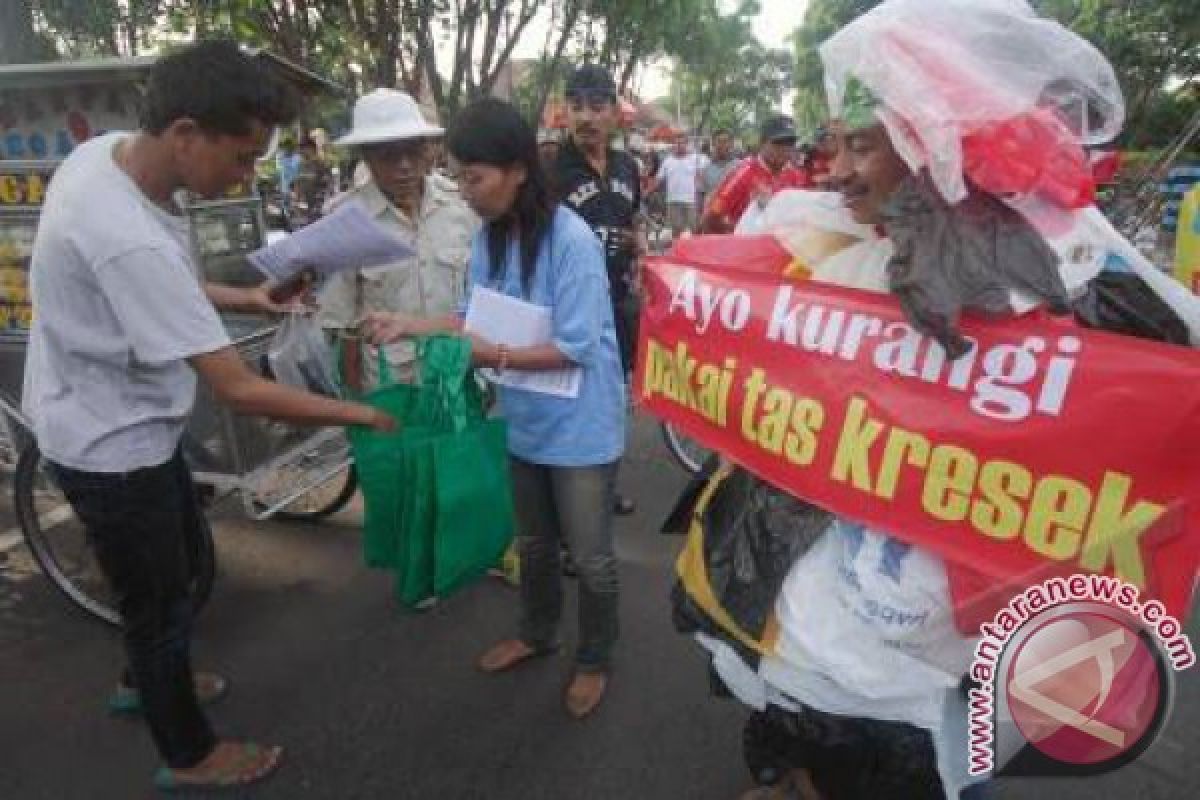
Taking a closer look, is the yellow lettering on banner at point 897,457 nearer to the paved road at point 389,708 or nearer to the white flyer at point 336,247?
the paved road at point 389,708

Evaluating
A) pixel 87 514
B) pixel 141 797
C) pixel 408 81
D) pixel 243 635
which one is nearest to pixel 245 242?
pixel 243 635

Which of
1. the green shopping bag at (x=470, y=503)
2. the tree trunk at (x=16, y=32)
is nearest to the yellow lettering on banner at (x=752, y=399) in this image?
the green shopping bag at (x=470, y=503)

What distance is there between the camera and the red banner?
1.26 m

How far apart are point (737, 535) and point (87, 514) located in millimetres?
1462

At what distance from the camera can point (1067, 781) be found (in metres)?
2.38

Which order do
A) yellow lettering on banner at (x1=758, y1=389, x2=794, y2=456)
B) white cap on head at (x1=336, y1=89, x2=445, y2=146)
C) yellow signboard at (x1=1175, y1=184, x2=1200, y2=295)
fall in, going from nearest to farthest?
1. yellow lettering on banner at (x1=758, y1=389, x2=794, y2=456)
2. white cap on head at (x1=336, y1=89, x2=445, y2=146)
3. yellow signboard at (x1=1175, y1=184, x2=1200, y2=295)

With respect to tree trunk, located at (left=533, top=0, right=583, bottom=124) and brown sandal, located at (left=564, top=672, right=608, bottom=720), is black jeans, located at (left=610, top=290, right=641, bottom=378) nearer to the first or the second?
brown sandal, located at (left=564, top=672, right=608, bottom=720)

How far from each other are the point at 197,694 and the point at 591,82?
8.76 ft

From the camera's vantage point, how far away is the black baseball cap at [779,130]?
5.86 metres

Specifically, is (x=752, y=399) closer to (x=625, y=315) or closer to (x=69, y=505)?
(x=625, y=315)

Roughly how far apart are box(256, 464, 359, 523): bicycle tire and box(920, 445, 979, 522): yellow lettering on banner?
9.78 feet

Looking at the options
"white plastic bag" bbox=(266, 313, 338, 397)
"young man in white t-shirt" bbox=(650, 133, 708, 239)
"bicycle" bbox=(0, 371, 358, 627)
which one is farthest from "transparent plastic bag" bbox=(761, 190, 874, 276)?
"young man in white t-shirt" bbox=(650, 133, 708, 239)

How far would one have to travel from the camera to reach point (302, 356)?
276 cm

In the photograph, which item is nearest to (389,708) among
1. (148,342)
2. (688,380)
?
(148,342)
